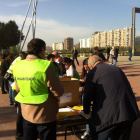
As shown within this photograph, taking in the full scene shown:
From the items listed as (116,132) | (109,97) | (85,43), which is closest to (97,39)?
(85,43)

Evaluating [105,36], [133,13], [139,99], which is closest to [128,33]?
[105,36]

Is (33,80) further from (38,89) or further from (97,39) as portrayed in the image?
(97,39)

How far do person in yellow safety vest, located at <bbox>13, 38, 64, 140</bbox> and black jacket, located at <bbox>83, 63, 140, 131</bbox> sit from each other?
42 centimetres

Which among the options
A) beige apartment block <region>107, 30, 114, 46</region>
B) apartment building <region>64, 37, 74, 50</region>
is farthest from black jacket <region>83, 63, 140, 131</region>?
apartment building <region>64, 37, 74, 50</region>

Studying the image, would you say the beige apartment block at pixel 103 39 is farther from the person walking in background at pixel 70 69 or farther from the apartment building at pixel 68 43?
the person walking in background at pixel 70 69

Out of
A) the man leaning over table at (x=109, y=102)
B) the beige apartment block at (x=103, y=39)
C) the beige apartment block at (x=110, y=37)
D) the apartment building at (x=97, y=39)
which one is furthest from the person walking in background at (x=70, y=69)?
the apartment building at (x=97, y=39)

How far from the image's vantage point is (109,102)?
187cm

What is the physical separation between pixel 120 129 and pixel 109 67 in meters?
0.73

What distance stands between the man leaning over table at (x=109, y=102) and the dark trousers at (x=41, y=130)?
1.53 feet

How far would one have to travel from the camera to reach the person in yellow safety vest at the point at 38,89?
1742 millimetres

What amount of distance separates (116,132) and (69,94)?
99 cm

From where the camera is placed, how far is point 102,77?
190 cm

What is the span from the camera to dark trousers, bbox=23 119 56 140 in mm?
1847

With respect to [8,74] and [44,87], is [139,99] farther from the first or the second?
[44,87]
